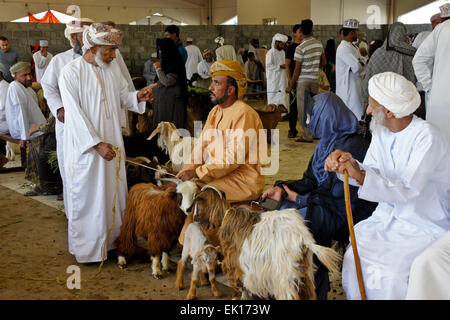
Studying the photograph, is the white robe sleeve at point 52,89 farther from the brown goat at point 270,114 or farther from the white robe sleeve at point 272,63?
the white robe sleeve at point 272,63

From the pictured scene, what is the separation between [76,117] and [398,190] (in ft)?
8.39

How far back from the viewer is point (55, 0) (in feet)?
71.8

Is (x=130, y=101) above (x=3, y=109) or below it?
above

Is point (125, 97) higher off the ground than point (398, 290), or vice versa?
point (125, 97)

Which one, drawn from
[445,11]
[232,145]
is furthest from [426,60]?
[232,145]

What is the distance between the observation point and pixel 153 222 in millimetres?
3805

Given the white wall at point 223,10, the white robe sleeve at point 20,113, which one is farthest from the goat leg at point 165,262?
the white wall at point 223,10

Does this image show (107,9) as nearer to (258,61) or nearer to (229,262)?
(258,61)

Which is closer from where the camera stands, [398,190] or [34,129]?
[398,190]

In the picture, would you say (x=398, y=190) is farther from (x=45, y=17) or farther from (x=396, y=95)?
(x=45, y=17)

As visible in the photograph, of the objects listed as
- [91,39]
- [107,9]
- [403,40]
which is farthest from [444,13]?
[107,9]

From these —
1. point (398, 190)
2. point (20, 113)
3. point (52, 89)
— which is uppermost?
point (52, 89)

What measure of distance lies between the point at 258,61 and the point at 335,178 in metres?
13.6

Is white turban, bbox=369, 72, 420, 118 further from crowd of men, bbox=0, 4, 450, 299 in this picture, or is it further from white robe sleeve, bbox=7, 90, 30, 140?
white robe sleeve, bbox=7, 90, 30, 140
